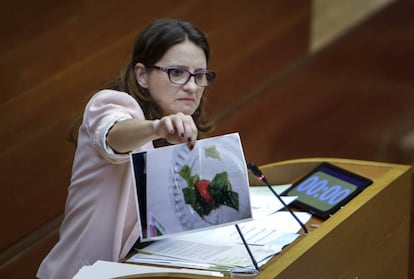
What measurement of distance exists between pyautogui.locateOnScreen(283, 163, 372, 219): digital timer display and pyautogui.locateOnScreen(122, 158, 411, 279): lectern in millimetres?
36

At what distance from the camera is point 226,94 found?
3.74 meters

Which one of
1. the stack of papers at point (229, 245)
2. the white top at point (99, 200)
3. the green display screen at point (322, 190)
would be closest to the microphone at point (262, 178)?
the stack of papers at point (229, 245)

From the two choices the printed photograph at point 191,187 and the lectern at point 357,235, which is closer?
the printed photograph at point 191,187

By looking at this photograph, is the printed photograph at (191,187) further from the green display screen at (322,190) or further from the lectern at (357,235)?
the green display screen at (322,190)

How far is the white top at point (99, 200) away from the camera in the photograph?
194cm

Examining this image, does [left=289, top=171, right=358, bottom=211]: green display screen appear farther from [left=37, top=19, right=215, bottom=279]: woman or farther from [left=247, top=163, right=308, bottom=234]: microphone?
[left=37, top=19, right=215, bottom=279]: woman

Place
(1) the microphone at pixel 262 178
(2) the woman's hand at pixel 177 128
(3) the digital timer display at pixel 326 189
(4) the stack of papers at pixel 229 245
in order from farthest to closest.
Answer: (3) the digital timer display at pixel 326 189
(1) the microphone at pixel 262 178
(4) the stack of papers at pixel 229 245
(2) the woman's hand at pixel 177 128

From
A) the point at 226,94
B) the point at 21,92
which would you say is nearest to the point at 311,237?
the point at 21,92

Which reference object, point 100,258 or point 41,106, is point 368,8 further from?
point 100,258

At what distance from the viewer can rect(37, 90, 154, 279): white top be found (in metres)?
1.94

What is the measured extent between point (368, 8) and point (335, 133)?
1.27 meters

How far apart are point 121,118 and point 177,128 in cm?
22

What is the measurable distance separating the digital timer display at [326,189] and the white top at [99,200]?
472 millimetres

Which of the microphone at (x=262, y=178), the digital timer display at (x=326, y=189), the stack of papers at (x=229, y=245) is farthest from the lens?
the digital timer display at (x=326, y=189)
